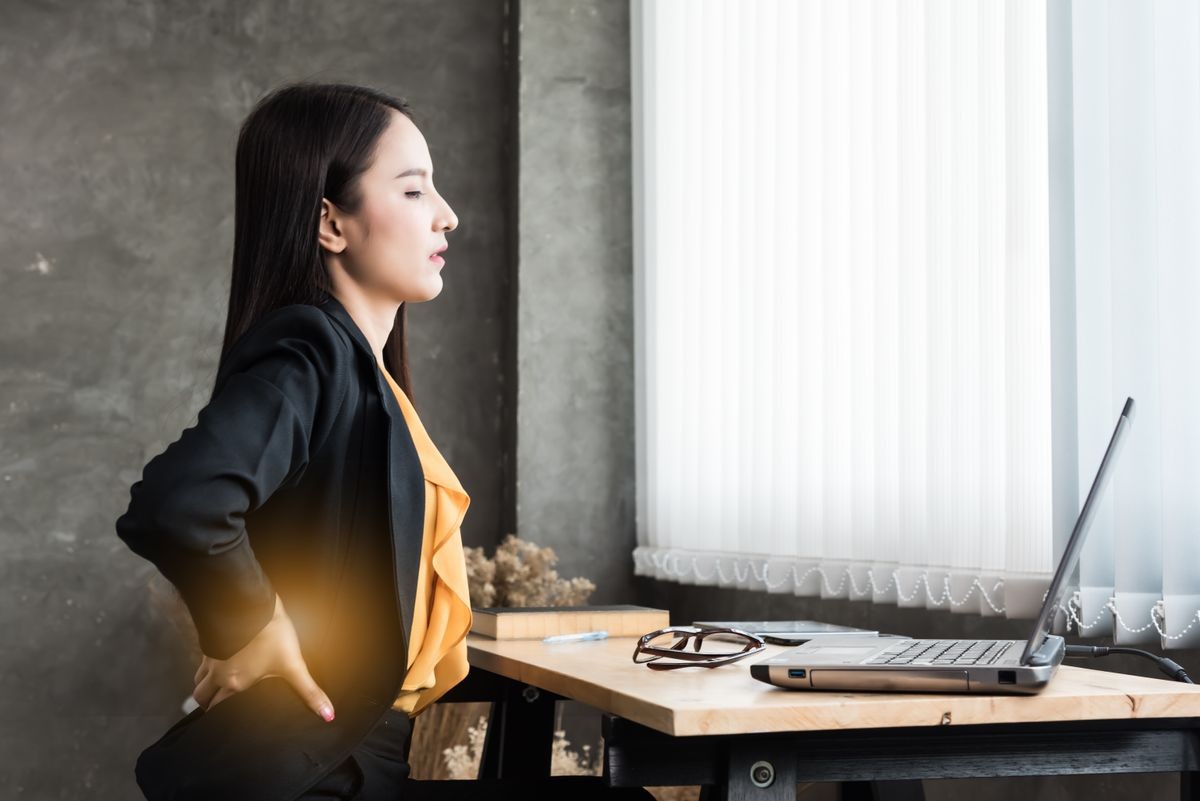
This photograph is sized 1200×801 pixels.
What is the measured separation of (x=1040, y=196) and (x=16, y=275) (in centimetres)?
297

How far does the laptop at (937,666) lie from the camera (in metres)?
1.07

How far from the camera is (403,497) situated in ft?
4.04

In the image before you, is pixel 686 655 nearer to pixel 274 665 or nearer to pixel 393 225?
pixel 274 665

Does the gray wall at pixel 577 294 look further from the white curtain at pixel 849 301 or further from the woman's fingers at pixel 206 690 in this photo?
the woman's fingers at pixel 206 690

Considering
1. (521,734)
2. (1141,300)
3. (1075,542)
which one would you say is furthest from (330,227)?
(1141,300)

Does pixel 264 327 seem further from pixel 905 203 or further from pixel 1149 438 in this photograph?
pixel 905 203

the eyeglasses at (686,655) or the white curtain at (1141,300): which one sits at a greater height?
the white curtain at (1141,300)

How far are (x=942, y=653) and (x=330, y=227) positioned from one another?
2.57 ft

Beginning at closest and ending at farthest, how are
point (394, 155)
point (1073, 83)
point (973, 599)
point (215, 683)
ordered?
point (215, 683), point (394, 155), point (1073, 83), point (973, 599)

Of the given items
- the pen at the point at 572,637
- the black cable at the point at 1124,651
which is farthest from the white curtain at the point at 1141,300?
the pen at the point at 572,637

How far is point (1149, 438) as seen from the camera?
179 cm

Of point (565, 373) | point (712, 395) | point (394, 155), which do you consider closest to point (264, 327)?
point (394, 155)

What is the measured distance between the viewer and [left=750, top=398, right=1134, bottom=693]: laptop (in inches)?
42.0

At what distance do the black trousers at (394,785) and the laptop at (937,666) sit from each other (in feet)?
1.28
